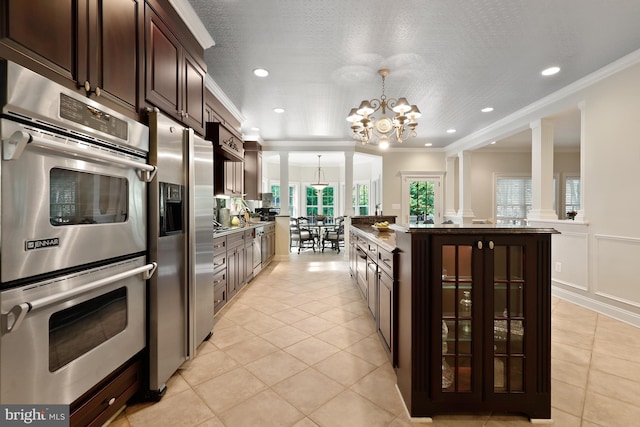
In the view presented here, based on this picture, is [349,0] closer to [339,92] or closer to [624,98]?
[339,92]

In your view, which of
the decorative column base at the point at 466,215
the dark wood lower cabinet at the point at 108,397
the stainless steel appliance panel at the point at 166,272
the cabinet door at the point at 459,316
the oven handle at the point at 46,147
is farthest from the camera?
the decorative column base at the point at 466,215

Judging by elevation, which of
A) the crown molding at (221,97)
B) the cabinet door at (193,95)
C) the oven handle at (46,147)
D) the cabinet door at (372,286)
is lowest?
the cabinet door at (372,286)

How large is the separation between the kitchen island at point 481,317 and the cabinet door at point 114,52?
172 centimetres

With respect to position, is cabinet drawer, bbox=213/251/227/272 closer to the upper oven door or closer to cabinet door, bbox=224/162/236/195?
cabinet door, bbox=224/162/236/195

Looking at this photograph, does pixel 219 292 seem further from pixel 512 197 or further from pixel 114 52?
pixel 512 197

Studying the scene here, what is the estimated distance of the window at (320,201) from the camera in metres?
10.3

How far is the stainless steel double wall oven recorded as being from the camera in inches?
37.6

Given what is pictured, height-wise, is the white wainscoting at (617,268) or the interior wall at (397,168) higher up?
the interior wall at (397,168)

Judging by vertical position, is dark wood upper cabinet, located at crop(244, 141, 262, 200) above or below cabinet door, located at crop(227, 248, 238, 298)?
above

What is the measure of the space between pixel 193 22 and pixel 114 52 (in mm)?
1076

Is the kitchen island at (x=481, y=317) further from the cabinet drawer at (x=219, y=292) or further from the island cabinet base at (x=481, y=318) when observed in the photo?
the cabinet drawer at (x=219, y=292)

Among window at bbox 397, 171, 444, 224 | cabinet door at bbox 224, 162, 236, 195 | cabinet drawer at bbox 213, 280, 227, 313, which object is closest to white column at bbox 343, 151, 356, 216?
window at bbox 397, 171, 444, 224

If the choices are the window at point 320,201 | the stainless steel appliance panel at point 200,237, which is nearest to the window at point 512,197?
the window at point 320,201

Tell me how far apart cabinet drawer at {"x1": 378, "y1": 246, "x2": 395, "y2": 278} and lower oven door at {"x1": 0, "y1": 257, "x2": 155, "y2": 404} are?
1486 mm
